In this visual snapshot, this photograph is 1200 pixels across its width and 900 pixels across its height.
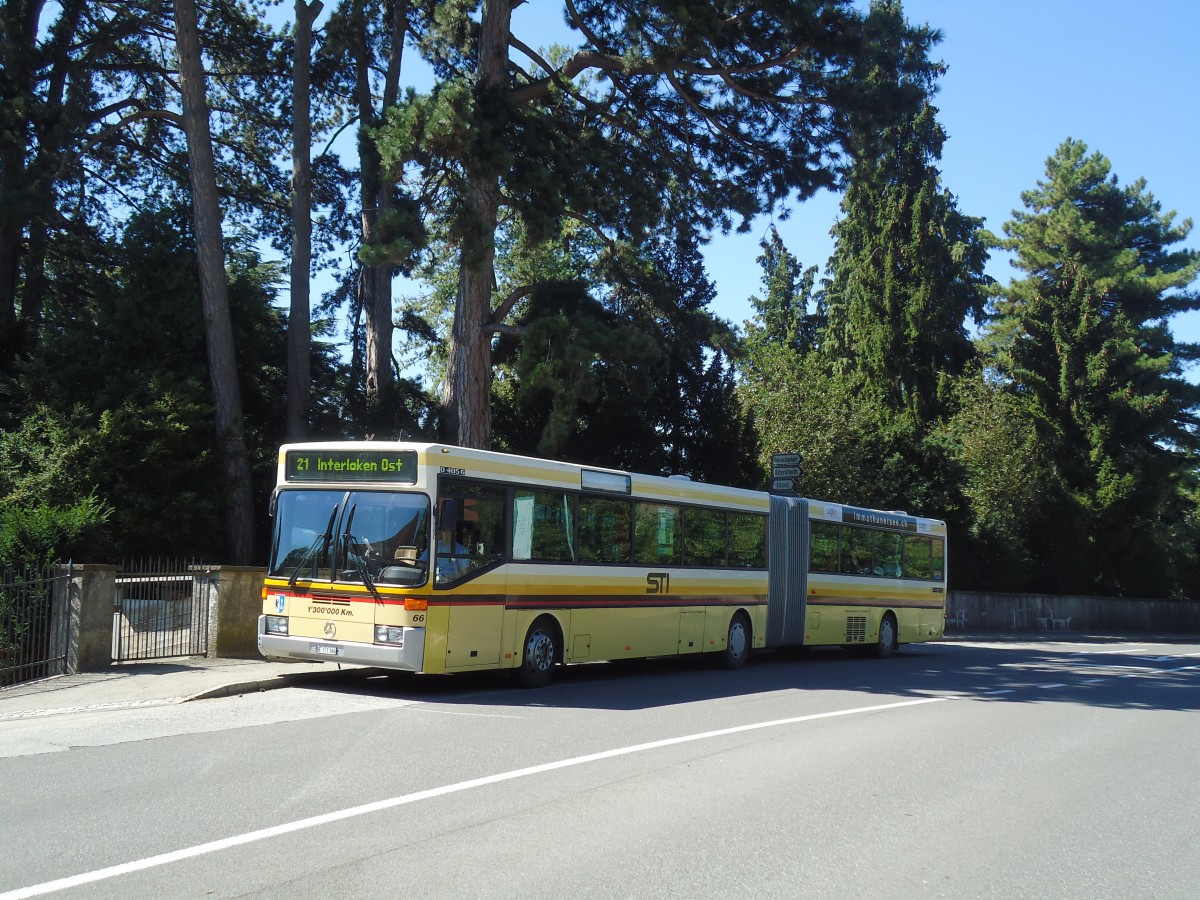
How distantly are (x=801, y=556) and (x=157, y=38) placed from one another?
22.3m

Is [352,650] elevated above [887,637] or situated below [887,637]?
above

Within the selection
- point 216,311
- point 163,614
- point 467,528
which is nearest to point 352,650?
point 467,528

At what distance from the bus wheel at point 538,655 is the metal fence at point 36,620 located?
5.74m

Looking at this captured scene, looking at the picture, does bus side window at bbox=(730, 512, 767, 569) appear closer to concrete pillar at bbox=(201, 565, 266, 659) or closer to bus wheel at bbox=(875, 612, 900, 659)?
bus wheel at bbox=(875, 612, 900, 659)

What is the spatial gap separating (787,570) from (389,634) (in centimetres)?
965

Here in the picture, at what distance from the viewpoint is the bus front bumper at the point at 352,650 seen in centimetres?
1197

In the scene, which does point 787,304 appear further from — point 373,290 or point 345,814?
point 345,814

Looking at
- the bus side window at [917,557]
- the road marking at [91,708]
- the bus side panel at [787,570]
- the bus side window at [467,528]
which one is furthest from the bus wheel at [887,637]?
the road marking at [91,708]

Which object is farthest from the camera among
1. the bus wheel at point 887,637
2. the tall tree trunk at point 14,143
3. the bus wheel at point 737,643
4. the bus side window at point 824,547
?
the tall tree trunk at point 14,143

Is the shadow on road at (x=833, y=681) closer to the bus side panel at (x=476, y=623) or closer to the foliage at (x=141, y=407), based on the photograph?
the bus side panel at (x=476, y=623)

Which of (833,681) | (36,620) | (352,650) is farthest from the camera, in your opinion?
(833,681)

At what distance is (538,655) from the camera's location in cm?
1396

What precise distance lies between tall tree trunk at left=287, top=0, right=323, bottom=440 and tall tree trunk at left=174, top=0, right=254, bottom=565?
5.55ft

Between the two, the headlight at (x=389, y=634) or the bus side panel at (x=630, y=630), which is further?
the bus side panel at (x=630, y=630)
